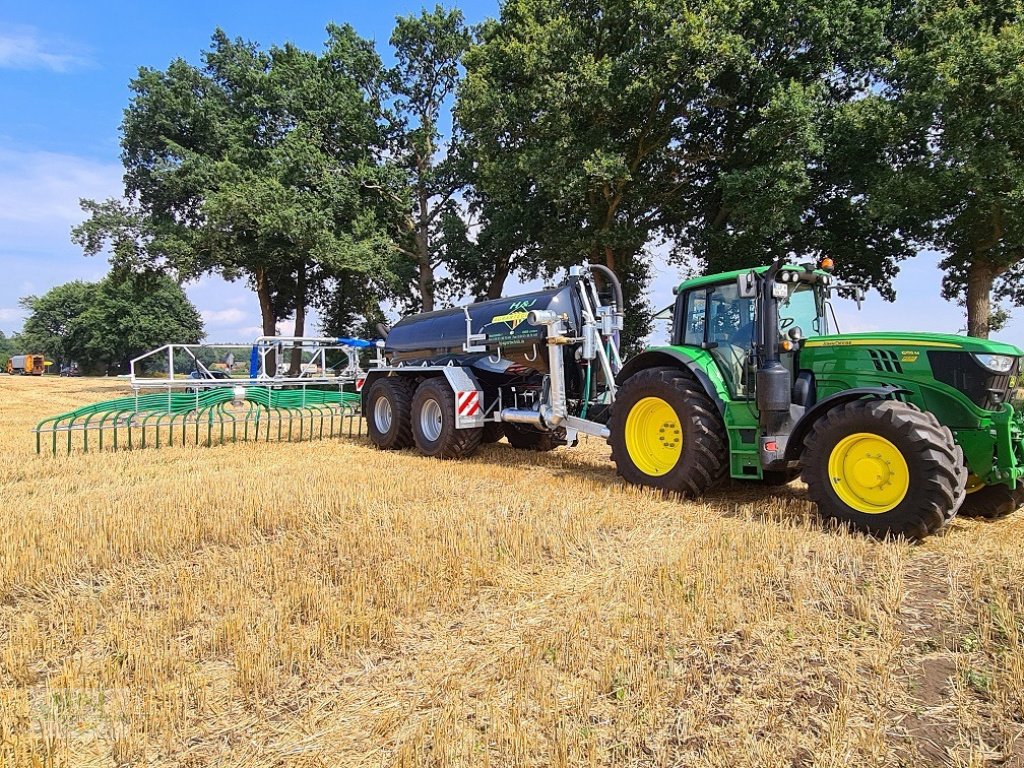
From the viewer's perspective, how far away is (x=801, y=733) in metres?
2.24

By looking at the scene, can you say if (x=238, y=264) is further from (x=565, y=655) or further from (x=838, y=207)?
(x=565, y=655)

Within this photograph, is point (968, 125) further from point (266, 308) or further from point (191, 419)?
point (266, 308)

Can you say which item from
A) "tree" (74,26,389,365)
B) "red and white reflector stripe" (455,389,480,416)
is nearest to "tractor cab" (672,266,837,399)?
"red and white reflector stripe" (455,389,480,416)

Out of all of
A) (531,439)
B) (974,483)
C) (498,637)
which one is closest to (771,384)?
(974,483)

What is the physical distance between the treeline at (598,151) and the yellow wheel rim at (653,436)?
1095cm

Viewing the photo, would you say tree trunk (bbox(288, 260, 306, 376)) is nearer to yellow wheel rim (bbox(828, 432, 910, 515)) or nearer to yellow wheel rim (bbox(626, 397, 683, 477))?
yellow wheel rim (bbox(626, 397, 683, 477))

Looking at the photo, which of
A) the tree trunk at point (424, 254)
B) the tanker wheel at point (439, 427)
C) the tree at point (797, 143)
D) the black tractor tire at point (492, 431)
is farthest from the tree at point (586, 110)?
the tanker wheel at point (439, 427)

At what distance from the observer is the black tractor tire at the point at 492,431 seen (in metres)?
9.88

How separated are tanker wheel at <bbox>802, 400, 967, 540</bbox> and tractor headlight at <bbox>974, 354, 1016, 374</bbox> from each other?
58 cm

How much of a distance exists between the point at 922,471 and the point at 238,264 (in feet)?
84.6

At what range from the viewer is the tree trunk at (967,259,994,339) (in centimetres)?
1576

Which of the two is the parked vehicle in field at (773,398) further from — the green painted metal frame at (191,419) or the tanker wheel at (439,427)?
the green painted metal frame at (191,419)

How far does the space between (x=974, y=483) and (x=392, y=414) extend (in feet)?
24.1

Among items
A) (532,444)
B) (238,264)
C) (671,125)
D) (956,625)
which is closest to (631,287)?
(671,125)
